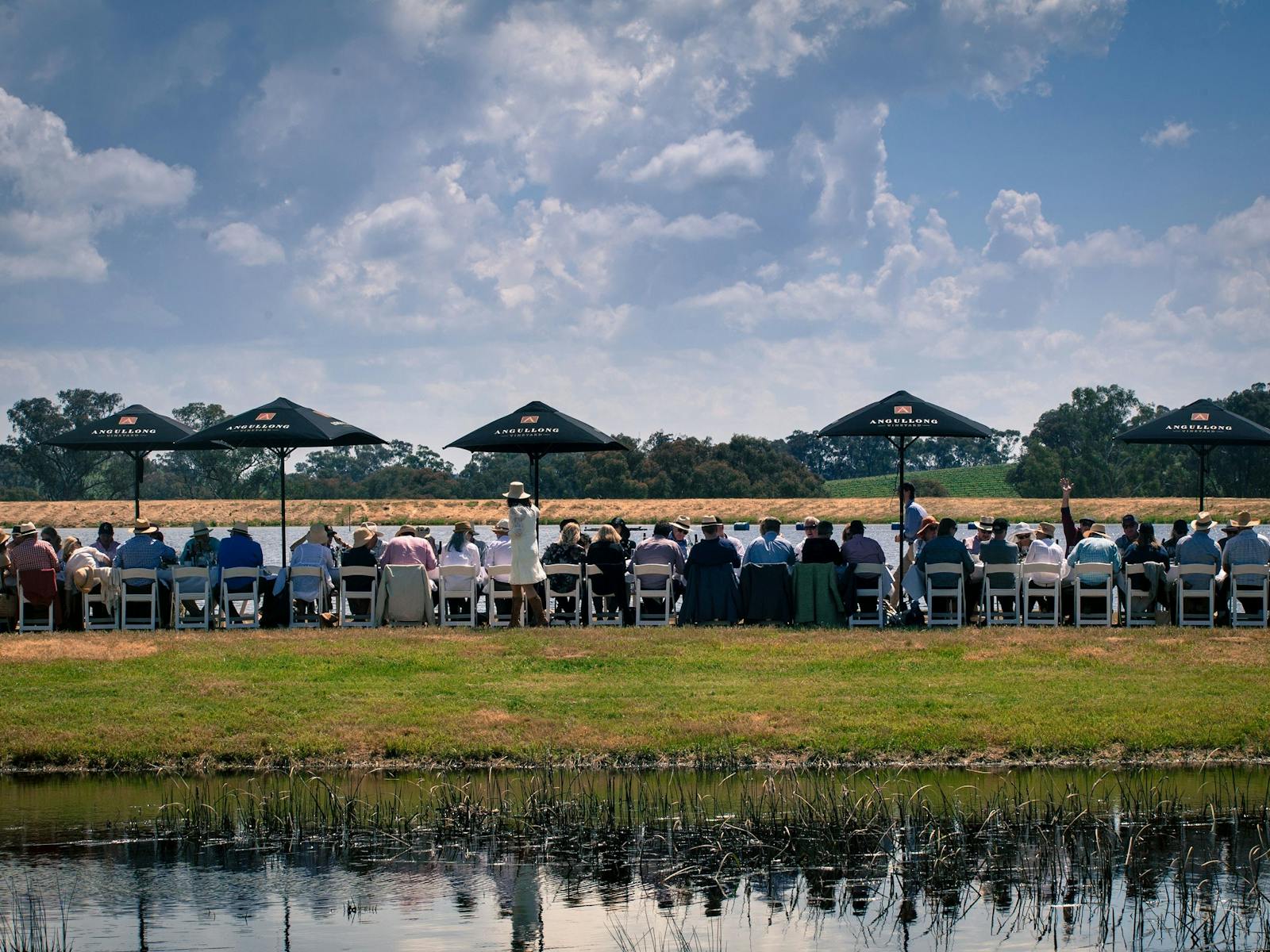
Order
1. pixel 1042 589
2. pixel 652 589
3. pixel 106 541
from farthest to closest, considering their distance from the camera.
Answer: pixel 106 541 → pixel 652 589 → pixel 1042 589

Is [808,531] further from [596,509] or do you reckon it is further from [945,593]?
[596,509]

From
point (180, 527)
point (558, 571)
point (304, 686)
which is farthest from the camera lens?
point (180, 527)

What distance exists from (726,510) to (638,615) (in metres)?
62.2

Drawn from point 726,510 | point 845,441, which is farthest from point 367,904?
point 845,441

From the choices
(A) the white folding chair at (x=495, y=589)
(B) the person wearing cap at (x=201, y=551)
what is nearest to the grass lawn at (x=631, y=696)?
(A) the white folding chair at (x=495, y=589)

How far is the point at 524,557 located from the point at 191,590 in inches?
159

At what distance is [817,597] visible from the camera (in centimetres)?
1778

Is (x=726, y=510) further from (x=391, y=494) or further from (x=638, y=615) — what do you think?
(x=638, y=615)

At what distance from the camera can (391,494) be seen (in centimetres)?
9081

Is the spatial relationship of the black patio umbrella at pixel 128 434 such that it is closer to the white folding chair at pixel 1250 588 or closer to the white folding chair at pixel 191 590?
the white folding chair at pixel 191 590

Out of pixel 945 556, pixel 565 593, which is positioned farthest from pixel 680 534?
pixel 945 556

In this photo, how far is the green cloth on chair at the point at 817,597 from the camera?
17.7 metres

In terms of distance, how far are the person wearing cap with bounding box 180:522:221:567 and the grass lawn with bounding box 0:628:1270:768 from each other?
134 centimetres

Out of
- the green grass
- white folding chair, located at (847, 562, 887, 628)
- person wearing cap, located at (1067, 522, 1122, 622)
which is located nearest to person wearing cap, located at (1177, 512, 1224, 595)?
person wearing cap, located at (1067, 522, 1122, 622)
